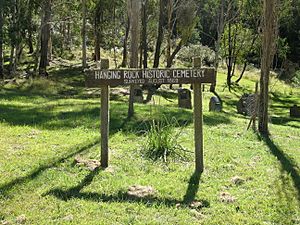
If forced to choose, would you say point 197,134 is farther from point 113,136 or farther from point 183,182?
point 113,136

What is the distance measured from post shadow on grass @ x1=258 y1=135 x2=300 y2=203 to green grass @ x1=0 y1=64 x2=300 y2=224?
0.08ft

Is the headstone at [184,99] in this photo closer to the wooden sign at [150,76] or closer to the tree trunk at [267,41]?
the tree trunk at [267,41]

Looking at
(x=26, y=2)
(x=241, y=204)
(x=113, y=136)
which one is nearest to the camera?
(x=241, y=204)

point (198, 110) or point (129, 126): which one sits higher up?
point (198, 110)

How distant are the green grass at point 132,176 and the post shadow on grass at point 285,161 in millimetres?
24

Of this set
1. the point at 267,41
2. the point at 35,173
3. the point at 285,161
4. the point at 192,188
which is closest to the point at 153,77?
the point at 192,188

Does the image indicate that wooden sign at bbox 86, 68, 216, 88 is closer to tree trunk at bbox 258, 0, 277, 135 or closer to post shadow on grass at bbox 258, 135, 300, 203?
post shadow on grass at bbox 258, 135, 300, 203

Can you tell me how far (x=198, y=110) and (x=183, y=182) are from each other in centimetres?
123

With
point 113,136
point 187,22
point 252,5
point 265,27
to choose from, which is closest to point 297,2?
point 252,5

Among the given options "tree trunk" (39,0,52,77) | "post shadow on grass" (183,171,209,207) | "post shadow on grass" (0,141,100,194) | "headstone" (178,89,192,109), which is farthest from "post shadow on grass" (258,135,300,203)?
"tree trunk" (39,0,52,77)

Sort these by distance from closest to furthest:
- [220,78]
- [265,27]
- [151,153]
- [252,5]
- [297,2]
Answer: [151,153] → [265,27] → [252,5] → [220,78] → [297,2]

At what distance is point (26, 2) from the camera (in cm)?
2486

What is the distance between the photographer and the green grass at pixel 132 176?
5.45 metres

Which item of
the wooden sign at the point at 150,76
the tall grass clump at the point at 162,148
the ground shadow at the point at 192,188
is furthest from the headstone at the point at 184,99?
the wooden sign at the point at 150,76
